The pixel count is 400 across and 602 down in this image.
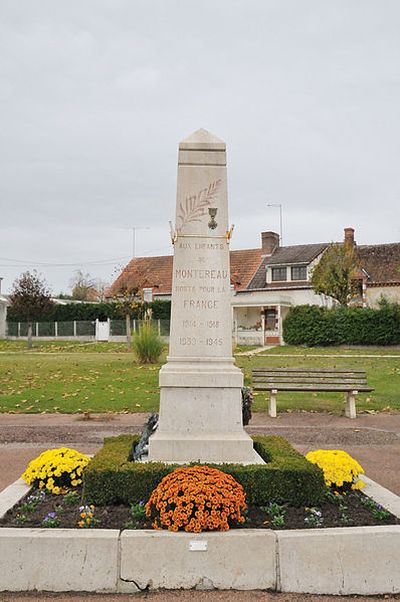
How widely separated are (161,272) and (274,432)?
4201 centimetres

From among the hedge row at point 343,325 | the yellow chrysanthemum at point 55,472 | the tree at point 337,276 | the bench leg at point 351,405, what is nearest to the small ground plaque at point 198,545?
the yellow chrysanthemum at point 55,472

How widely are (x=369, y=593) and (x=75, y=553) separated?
6.78 ft

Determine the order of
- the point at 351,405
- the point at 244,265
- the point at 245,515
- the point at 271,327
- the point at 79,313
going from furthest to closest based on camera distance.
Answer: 1. the point at 244,265
2. the point at 79,313
3. the point at 271,327
4. the point at 351,405
5. the point at 245,515

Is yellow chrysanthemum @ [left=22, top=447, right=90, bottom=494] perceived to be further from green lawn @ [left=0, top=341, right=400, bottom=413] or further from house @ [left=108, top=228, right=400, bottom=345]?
house @ [left=108, top=228, right=400, bottom=345]

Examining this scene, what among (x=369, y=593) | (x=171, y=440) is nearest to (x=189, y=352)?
(x=171, y=440)

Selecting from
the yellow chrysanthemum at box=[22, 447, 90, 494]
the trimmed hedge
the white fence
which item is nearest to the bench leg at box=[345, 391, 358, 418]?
the trimmed hedge

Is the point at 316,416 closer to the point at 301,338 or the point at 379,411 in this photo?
the point at 379,411

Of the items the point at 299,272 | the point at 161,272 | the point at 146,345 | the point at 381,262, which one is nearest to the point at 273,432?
the point at 146,345

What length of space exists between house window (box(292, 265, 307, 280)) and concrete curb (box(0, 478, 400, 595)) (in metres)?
41.2

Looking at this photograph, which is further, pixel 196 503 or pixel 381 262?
pixel 381 262

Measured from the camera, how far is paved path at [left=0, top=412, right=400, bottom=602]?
7.82 m

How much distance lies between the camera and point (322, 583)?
4168 millimetres

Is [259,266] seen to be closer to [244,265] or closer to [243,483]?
[244,265]

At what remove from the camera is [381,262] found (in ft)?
145
